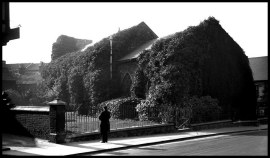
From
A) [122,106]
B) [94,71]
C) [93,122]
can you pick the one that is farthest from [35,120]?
[94,71]

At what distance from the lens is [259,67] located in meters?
49.4

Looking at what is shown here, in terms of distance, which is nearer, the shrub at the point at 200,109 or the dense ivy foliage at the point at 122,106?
the shrub at the point at 200,109

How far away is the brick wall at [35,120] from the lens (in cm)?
1430

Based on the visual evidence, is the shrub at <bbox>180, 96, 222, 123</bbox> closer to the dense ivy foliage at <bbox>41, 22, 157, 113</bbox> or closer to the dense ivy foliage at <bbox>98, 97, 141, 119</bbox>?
the dense ivy foliage at <bbox>98, 97, 141, 119</bbox>

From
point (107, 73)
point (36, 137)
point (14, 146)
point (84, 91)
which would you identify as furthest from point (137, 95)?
point (14, 146)

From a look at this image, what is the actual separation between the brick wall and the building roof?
3872cm

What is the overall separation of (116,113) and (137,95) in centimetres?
282

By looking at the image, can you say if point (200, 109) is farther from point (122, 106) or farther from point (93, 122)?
point (93, 122)

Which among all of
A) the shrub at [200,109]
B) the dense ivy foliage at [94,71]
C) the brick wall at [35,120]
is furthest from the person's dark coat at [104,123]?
the dense ivy foliage at [94,71]

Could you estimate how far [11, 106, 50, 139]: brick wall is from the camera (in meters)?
14.3

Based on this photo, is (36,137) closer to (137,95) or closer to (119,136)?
(119,136)

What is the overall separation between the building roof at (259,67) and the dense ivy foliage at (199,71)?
1988 centimetres

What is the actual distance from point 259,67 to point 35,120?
42.0 metres

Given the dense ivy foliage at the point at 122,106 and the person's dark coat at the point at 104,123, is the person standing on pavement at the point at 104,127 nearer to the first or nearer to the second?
the person's dark coat at the point at 104,123
